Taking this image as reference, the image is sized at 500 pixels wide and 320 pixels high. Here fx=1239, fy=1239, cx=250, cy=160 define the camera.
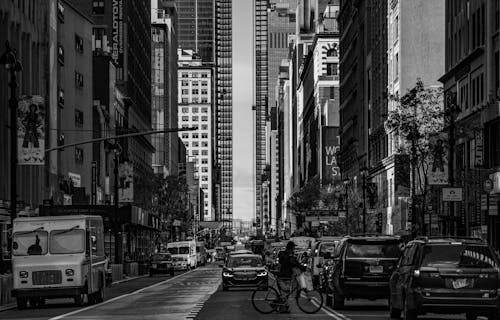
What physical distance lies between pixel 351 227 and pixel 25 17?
42156 mm

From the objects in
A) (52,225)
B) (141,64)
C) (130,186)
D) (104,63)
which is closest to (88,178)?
(104,63)

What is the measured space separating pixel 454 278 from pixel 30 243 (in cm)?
1782

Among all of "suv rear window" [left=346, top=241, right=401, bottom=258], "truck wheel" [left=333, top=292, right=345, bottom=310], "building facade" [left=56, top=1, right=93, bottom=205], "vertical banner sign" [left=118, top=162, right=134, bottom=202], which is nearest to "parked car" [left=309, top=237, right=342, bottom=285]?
"truck wheel" [left=333, top=292, right=345, bottom=310]

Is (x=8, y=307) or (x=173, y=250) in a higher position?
(x=8, y=307)

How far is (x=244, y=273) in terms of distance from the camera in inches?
2131

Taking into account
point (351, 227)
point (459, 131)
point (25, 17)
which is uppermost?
point (25, 17)

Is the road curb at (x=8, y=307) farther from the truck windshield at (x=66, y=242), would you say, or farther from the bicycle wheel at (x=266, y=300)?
the bicycle wheel at (x=266, y=300)

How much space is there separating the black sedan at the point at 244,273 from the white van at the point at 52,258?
13163 mm

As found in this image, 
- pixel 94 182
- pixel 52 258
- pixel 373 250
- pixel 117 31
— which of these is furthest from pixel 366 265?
pixel 117 31

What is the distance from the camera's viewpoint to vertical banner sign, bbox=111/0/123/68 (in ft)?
465

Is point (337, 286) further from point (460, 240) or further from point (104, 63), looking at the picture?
point (104, 63)

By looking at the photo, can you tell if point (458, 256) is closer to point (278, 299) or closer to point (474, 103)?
point (278, 299)

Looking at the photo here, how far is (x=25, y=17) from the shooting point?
8450 cm

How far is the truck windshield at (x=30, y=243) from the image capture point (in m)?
39.8
